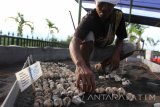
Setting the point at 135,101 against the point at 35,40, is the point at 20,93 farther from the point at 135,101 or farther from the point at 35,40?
the point at 35,40

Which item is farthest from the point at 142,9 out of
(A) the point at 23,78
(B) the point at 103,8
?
(B) the point at 103,8

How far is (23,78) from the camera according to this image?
4.75 meters

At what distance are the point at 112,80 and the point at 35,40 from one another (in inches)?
563

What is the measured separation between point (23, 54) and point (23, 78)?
751cm

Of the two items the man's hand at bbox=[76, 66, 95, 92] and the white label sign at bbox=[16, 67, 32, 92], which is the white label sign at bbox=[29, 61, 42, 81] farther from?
the man's hand at bbox=[76, 66, 95, 92]

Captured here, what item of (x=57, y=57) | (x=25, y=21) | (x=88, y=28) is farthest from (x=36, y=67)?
(x=25, y=21)

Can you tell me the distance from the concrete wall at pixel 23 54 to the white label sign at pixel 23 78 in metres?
5.23

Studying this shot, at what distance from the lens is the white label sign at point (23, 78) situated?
4617 mm

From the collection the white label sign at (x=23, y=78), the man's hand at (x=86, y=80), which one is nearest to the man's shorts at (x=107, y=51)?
the white label sign at (x=23, y=78)

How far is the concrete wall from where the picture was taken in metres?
10.4

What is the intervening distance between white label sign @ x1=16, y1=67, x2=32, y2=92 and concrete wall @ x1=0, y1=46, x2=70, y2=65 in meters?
5.23

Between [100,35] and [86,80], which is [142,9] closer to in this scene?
[100,35]

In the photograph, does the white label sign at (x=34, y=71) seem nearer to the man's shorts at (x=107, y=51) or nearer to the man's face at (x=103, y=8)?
the man's shorts at (x=107, y=51)

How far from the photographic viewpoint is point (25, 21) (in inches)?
1307
